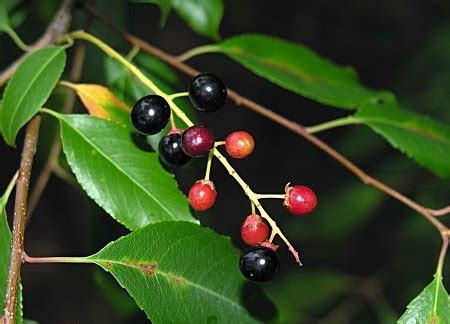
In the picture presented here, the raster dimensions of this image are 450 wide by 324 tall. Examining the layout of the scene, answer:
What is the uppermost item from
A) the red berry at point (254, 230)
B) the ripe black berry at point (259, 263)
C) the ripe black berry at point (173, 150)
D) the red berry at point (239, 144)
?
the ripe black berry at point (173, 150)

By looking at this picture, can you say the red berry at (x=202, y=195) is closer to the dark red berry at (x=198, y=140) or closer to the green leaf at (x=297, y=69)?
the dark red berry at (x=198, y=140)

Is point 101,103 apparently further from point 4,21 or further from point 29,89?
point 4,21

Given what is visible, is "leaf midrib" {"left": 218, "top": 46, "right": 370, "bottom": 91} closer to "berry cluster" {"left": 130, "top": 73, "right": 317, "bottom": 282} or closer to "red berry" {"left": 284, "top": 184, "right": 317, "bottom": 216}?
"berry cluster" {"left": 130, "top": 73, "right": 317, "bottom": 282}

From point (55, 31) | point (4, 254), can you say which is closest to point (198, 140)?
point (4, 254)

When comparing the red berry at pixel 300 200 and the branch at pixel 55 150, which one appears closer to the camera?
the red berry at pixel 300 200

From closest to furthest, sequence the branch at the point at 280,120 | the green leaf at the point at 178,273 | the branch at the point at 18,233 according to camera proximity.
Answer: the branch at the point at 18,233, the green leaf at the point at 178,273, the branch at the point at 280,120

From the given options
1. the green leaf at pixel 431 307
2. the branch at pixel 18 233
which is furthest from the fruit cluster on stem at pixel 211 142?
the green leaf at pixel 431 307

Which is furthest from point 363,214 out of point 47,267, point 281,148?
point 47,267
